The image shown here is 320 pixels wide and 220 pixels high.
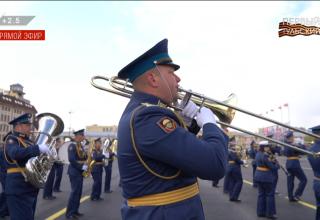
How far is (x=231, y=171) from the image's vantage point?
38.6 feet

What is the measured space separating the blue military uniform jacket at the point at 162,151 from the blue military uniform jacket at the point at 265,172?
688 centimetres

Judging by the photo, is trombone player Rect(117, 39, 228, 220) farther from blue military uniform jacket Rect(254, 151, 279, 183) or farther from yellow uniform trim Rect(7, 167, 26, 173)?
blue military uniform jacket Rect(254, 151, 279, 183)

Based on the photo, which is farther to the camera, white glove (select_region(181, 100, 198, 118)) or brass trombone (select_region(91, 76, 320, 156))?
brass trombone (select_region(91, 76, 320, 156))

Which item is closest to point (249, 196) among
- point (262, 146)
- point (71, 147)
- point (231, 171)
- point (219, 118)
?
point (231, 171)

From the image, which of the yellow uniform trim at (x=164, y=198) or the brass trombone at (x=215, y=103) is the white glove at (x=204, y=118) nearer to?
the brass trombone at (x=215, y=103)

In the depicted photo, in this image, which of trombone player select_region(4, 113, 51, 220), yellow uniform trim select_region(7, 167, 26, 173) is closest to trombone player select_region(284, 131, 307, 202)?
trombone player select_region(4, 113, 51, 220)

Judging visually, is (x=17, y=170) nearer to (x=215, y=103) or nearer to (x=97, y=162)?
(x=215, y=103)

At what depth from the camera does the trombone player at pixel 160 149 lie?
209cm

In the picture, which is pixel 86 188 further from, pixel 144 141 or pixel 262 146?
pixel 144 141

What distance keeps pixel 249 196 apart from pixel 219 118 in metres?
9.61

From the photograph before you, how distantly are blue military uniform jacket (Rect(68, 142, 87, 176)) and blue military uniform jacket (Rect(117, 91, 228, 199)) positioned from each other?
6.83 m

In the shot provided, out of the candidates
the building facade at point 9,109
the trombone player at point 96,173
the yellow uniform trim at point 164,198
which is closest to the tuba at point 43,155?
the yellow uniform trim at point 164,198

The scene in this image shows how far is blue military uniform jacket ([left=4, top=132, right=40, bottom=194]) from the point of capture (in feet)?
18.3

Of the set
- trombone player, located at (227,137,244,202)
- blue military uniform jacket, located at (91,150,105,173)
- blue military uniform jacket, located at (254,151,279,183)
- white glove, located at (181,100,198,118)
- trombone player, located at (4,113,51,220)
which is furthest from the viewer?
blue military uniform jacket, located at (91,150,105,173)
